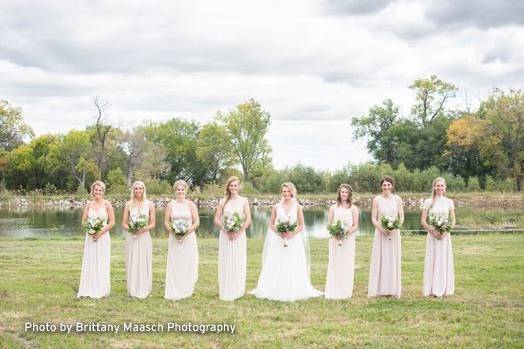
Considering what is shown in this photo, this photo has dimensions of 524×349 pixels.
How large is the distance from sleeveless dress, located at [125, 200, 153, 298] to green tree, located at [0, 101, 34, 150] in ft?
230

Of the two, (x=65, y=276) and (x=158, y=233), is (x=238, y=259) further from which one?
(x=158, y=233)

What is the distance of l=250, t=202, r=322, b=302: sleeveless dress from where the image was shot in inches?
429

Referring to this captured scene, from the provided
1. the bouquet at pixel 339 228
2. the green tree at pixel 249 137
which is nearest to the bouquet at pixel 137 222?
the bouquet at pixel 339 228

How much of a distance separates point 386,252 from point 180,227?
392 centimetres

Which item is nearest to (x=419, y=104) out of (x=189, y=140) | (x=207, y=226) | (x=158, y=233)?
(x=189, y=140)

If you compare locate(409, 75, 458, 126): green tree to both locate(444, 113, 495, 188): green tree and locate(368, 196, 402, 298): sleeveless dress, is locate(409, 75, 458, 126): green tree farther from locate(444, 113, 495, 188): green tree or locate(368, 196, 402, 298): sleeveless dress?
locate(368, 196, 402, 298): sleeveless dress

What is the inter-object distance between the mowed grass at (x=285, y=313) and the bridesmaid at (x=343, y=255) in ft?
1.16

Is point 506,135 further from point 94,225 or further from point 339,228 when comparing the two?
point 94,225

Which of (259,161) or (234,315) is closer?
(234,315)

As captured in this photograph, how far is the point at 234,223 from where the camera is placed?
10906 millimetres

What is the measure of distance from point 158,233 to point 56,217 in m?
14.5

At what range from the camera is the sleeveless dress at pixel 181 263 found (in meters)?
10.9

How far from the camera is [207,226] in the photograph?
32375 mm

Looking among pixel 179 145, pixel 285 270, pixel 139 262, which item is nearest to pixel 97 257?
pixel 139 262
